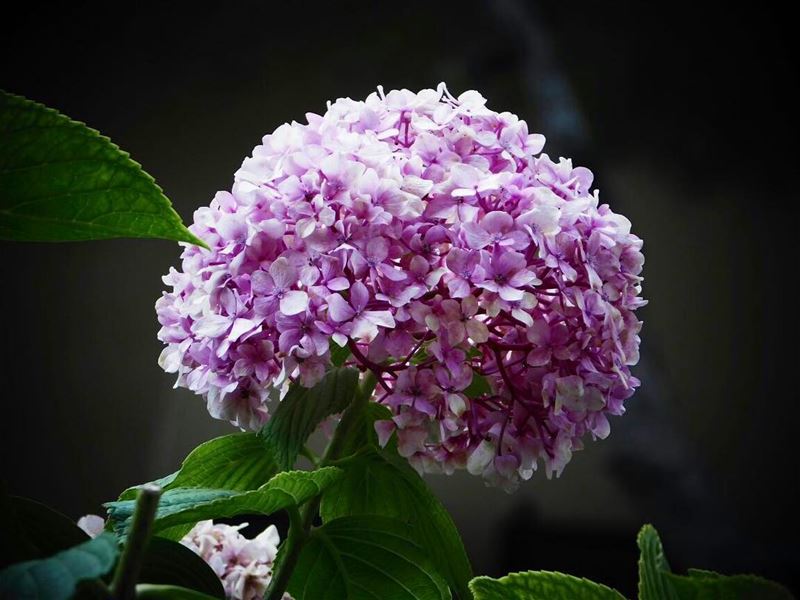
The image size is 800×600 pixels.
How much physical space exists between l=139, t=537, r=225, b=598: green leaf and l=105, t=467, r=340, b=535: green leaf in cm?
1

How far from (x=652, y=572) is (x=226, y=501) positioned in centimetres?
17

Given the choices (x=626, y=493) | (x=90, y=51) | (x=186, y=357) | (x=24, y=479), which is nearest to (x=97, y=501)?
(x=24, y=479)

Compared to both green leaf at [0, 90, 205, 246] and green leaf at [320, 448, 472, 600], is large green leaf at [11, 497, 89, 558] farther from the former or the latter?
green leaf at [320, 448, 472, 600]

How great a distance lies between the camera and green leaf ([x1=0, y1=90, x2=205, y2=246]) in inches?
11.2

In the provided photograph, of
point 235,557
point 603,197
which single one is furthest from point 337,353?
A: point 603,197

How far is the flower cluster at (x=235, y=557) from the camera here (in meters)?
0.55

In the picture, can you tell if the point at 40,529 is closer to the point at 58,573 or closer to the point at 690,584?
the point at 58,573

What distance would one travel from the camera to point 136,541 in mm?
268

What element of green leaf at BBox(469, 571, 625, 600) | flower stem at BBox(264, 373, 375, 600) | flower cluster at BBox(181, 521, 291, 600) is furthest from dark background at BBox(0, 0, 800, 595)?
green leaf at BBox(469, 571, 625, 600)

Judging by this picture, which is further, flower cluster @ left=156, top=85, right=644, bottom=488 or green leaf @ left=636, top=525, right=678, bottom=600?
flower cluster @ left=156, top=85, right=644, bottom=488

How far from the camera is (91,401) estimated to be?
1902mm

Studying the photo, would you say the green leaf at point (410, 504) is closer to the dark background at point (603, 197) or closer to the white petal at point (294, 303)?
the white petal at point (294, 303)

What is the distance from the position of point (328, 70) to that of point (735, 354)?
1.04m

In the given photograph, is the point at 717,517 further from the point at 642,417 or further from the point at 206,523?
the point at 206,523
